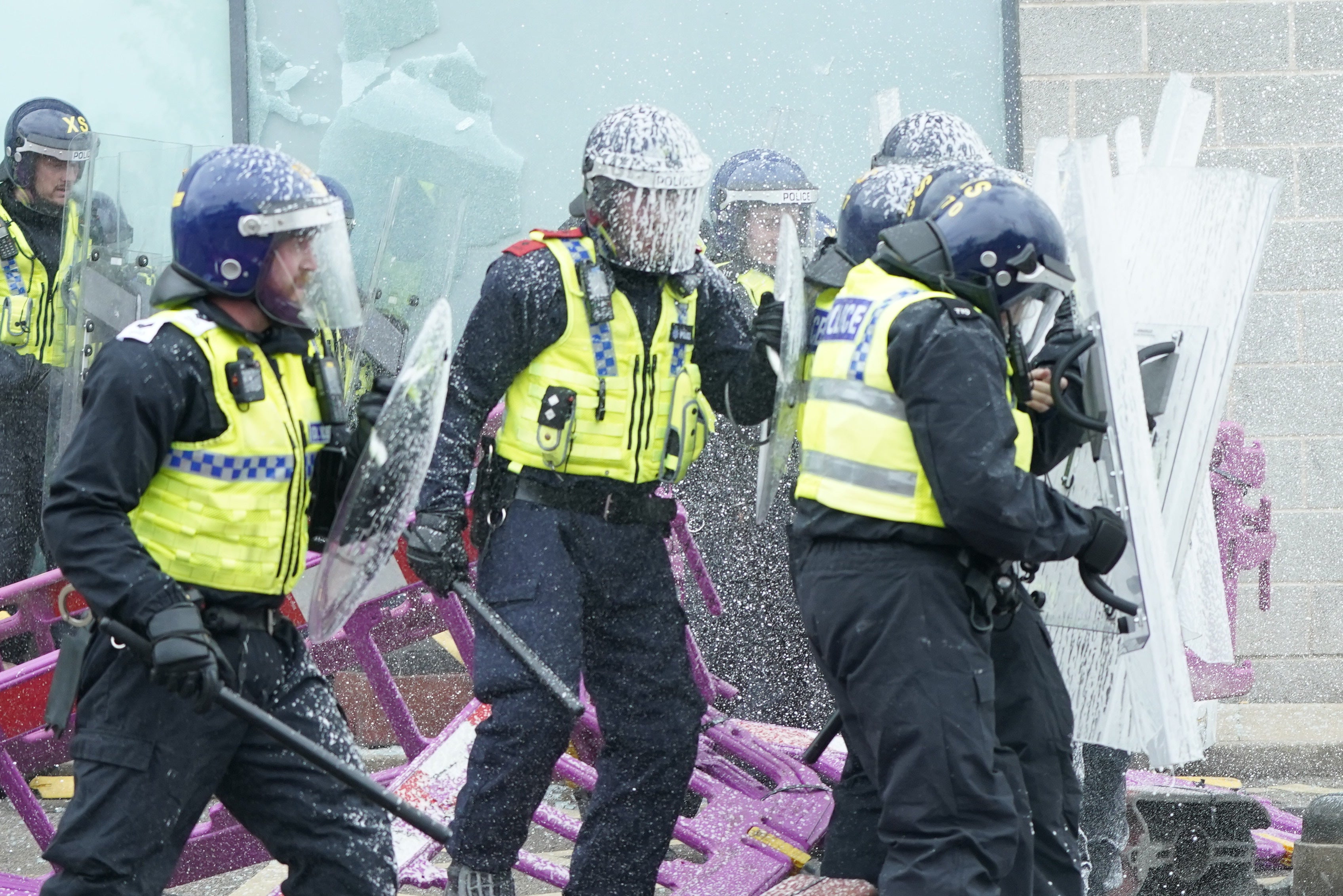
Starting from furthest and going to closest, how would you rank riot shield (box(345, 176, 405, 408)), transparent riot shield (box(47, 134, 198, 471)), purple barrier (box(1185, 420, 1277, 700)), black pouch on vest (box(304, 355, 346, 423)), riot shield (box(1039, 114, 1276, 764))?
purple barrier (box(1185, 420, 1277, 700)) → riot shield (box(345, 176, 405, 408)) → transparent riot shield (box(47, 134, 198, 471)) → riot shield (box(1039, 114, 1276, 764)) → black pouch on vest (box(304, 355, 346, 423))

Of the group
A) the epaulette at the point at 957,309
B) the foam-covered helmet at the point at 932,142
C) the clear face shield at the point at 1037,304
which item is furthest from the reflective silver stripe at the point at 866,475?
the foam-covered helmet at the point at 932,142

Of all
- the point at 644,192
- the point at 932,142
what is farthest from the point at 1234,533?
the point at 644,192

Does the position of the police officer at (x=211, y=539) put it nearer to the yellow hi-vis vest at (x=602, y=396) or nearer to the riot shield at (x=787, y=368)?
the yellow hi-vis vest at (x=602, y=396)

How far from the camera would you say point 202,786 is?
308cm

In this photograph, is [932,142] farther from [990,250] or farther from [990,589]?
[990,589]

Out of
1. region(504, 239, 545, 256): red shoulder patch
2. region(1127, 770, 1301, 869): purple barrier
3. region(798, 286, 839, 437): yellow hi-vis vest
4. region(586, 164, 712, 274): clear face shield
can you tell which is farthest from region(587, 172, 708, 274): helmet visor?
region(1127, 770, 1301, 869): purple barrier

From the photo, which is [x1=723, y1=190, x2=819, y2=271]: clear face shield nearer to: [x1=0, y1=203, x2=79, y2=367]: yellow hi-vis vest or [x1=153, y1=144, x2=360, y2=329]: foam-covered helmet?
[x1=0, y1=203, x2=79, y2=367]: yellow hi-vis vest

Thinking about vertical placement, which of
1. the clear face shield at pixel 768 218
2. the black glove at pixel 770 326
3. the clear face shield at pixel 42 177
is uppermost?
the clear face shield at pixel 42 177

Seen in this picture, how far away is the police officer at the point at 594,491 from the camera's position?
3873 millimetres

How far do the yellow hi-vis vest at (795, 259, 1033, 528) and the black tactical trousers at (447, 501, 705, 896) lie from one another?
28.2 inches

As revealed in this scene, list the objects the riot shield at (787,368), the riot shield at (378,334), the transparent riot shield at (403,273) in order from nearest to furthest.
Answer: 1. the riot shield at (787,368)
2. the riot shield at (378,334)
3. the transparent riot shield at (403,273)

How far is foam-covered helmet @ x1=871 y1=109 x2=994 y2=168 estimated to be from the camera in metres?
4.86

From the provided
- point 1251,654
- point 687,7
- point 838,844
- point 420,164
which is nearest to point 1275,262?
point 1251,654

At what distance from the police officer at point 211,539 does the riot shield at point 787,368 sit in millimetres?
922
